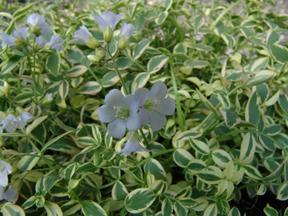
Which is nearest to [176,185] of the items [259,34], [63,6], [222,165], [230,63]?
[222,165]

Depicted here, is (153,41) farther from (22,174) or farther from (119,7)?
(22,174)

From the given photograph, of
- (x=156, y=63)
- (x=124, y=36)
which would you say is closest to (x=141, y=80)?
(x=156, y=63)

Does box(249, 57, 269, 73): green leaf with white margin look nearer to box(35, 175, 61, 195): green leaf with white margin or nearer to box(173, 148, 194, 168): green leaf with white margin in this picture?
box(173, 148, 194, 168): green leaf with white margin

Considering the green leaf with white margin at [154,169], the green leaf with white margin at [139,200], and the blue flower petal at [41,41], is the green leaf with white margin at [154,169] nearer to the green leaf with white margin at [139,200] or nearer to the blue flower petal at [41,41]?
the green leaf with white margin at [139,200]

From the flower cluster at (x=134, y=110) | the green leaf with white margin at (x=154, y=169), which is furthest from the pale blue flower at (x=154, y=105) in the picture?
the green leaf with white margin at (x=154, y=169)

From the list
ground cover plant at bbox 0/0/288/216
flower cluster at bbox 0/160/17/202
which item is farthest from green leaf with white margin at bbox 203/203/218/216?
flower cluster at bbox 0/160/17/202

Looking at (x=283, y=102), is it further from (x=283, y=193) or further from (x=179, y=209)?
(x=179, y=209)
